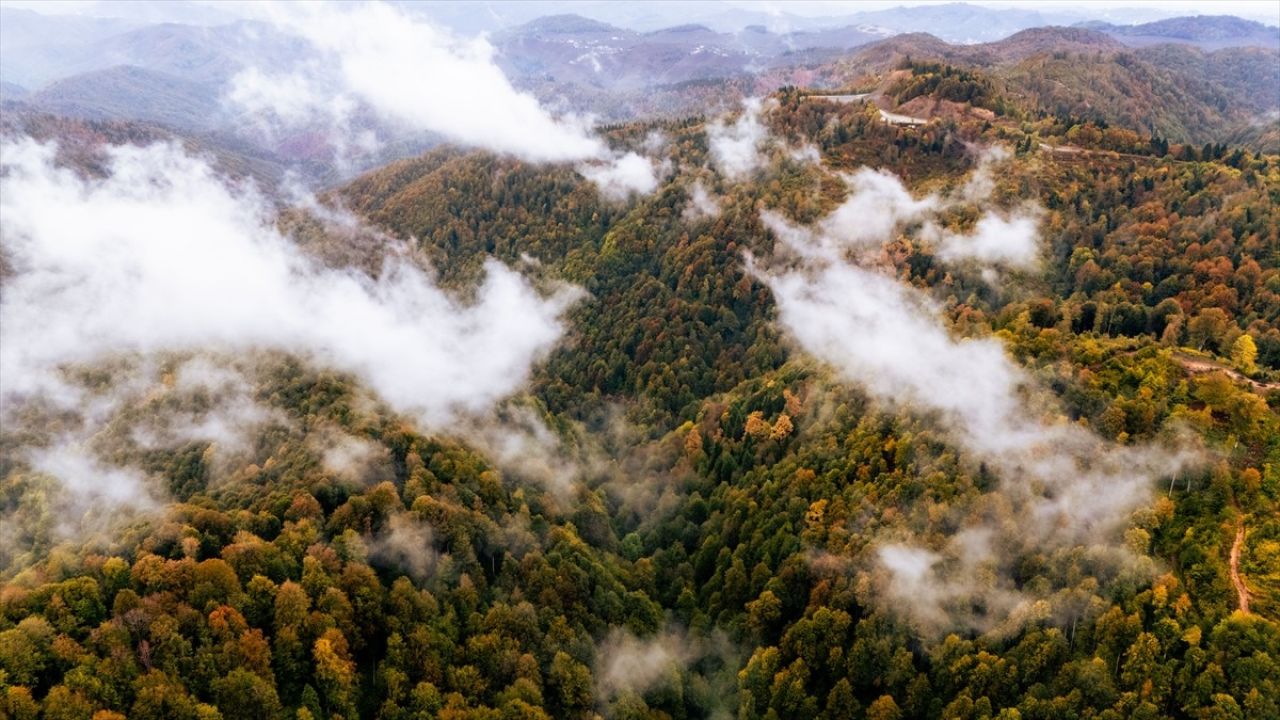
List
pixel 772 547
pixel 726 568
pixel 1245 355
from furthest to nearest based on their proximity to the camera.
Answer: pixel 726 568 → pixel 772 547 → pixel 1245 355

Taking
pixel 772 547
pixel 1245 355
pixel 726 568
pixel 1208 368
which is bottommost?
pixel 726 568

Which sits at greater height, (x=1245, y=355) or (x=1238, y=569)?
(x=1245, y=355)

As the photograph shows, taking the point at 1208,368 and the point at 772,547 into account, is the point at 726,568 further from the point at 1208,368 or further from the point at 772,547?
the point at 1208,368

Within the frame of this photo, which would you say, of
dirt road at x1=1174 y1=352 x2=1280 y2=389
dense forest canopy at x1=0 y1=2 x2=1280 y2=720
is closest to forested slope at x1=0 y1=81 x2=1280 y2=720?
dense forest canopy at x1=0 y1=2 x2=1280 y2=720

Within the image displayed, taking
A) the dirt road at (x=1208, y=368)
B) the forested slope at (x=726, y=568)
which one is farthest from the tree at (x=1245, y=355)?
the dirt road at (x=1208, y=368)

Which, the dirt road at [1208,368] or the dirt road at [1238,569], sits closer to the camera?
the dirt road at [1238,569]

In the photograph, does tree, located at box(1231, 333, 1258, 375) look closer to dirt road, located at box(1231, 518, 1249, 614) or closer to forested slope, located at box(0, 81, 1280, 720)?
forested slope, located at box(0, 81, 1280, 720)

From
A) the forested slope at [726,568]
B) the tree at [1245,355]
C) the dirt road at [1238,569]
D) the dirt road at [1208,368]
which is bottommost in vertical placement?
the forested slope at [726,568]

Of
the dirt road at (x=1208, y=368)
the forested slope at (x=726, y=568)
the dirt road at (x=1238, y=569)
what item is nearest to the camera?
the forested slope at (x=726, y=568)

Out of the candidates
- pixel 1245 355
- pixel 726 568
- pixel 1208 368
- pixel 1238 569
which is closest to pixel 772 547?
pixel 726 568

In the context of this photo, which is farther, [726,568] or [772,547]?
[726,568]

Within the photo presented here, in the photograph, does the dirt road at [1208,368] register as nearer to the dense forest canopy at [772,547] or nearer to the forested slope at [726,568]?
the dense forest canopy at [772,547]
